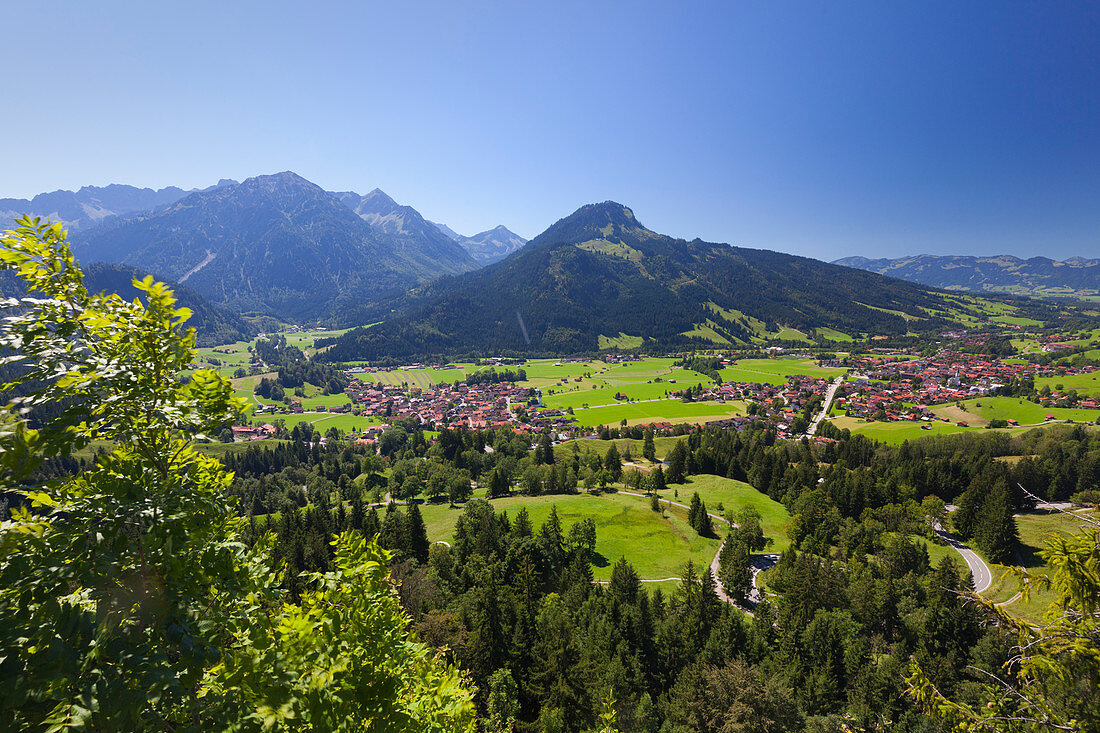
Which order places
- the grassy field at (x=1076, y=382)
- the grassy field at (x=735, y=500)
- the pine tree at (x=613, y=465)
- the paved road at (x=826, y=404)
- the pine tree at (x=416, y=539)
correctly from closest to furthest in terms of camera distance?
1. the pine tree at (x=416, y=539)
2. the grassy field at (x=735, y=500)
3. the pine tree at (x=613, y=465)
4. the paved road at (x=826, y=404)
5. the grassy field at (x=1076, y=382)

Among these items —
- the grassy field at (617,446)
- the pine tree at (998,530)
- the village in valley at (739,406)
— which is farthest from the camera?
the village in valley at (739,406)

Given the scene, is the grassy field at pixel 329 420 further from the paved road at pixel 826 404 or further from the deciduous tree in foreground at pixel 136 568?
the deciduous tree in foreground at pixel 136 568

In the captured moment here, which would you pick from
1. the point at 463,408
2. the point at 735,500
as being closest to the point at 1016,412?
the point at 735,500

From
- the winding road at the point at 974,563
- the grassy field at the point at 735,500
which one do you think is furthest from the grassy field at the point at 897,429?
the grassy field at the point at 735,500

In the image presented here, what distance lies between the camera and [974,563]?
64438 mm

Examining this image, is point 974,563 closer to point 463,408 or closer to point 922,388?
point 922,388

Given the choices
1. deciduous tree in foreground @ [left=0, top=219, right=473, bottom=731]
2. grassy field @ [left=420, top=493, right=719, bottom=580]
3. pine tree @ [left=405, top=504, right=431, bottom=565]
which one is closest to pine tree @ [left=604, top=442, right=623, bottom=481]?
grassy field @ [left=420, top=493, right=719, bottom=580]

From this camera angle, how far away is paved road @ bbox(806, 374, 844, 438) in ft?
443

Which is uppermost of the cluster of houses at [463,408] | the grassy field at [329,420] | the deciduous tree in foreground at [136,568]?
the deciduous tree in foreground at [136,568]

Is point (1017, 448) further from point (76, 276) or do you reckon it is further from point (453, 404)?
point (453, 404)

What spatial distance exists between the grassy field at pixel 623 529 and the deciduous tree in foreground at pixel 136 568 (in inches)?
2346

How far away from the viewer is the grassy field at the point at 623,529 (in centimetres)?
6275

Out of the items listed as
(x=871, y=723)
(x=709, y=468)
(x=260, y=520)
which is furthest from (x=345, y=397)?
(x=871, y=723)

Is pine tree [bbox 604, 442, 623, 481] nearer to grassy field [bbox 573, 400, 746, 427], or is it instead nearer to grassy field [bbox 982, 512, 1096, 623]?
grassy field [bbox 573, 400, 746, 427]
